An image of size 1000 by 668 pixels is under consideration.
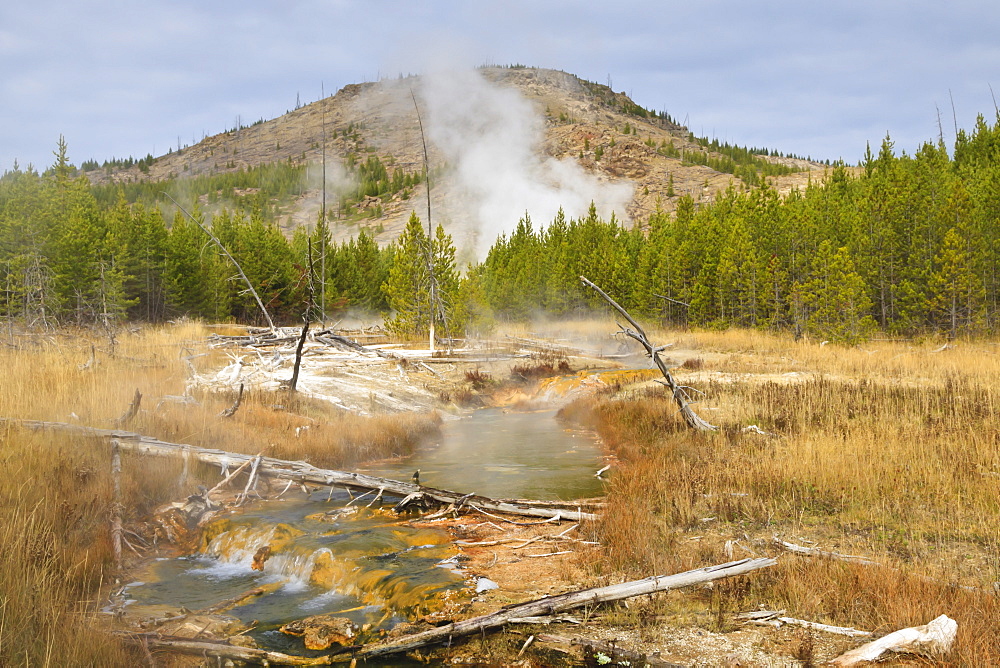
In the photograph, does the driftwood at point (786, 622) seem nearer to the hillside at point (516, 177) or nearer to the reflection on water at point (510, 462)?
the reflection on water at point (510, 462)

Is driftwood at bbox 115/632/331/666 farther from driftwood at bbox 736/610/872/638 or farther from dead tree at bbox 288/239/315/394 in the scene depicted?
dead tree at bbox 288/239/315/394

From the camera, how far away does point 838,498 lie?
8.05 m

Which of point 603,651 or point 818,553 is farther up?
point 818,553

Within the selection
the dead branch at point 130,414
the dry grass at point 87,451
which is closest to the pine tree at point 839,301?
the dry grass at point 87,451

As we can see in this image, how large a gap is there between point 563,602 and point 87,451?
6.96 metres

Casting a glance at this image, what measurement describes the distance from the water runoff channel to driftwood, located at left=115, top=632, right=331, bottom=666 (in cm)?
21

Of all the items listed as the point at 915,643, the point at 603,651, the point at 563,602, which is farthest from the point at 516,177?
the point at 915,643

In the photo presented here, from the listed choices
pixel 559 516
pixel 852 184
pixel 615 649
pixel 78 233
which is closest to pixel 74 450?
pixel 559 516

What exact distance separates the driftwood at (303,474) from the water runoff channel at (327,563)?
428 mm

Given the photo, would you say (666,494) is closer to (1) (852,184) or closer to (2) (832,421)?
(2) (832,421)

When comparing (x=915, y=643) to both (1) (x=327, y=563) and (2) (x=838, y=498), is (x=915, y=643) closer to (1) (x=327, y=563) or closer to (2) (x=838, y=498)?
(2) (x=838, y=498)

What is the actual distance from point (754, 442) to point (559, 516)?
4706 millimetres

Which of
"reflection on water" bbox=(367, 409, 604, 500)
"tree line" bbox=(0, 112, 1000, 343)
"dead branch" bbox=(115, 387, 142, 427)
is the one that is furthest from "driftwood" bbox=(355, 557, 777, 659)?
"tree line" bbox=(0, 112, 1000, 343)

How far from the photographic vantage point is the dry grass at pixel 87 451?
441 centimetres
